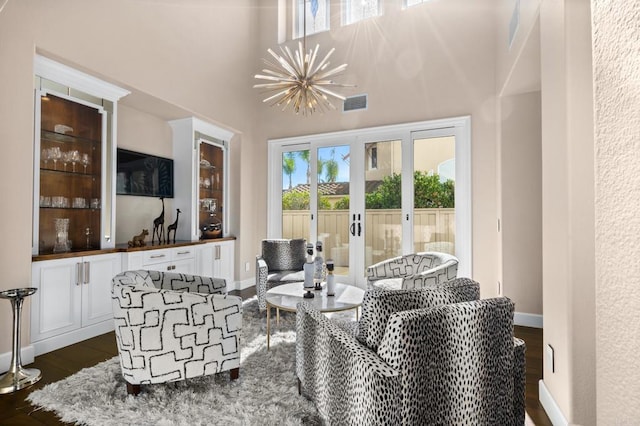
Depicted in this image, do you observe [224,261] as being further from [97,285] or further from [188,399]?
[188,399]

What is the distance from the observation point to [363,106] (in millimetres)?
4875

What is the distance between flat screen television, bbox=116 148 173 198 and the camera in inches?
156

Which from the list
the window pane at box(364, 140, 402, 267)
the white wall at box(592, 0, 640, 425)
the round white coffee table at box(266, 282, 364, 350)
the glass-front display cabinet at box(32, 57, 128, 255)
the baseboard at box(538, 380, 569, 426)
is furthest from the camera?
the window pane at box(364, 140, 402, 267)

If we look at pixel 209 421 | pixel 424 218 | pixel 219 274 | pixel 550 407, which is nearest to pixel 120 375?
pixel 209 421

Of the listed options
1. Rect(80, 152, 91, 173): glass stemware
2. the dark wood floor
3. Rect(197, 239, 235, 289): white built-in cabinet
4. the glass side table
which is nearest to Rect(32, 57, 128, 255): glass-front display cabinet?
Rect(80, 152, 91, 173): glass stemware

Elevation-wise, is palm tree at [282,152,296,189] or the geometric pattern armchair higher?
palm tree at [282,152,296,189]

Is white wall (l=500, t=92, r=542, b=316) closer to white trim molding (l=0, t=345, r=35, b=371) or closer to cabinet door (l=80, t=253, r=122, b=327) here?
cabinet door (l=80, t=253, r=122, b=327)

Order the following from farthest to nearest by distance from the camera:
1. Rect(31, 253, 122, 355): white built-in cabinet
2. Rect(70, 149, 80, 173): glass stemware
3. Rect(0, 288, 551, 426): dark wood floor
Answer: Rect(70, 149, 80, 173): glass stemware
Rect(31, 253, 122, 355): white built-in cabinet
Rect(0, 288, 551, 426): dark wood floor

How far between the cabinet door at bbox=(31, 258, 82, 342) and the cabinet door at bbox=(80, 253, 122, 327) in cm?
6

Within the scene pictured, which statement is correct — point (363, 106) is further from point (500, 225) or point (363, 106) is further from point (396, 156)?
point (500, 225)

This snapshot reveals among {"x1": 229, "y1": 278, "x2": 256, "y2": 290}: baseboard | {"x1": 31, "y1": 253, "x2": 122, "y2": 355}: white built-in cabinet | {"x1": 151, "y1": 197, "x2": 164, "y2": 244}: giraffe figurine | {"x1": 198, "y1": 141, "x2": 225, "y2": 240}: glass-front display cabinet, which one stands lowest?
{"x1": 229, "y1": 278, "x2": 256, "y2": 290}: baseboard

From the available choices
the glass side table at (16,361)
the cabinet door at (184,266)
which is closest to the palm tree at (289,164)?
the cabinet door at (184,266)

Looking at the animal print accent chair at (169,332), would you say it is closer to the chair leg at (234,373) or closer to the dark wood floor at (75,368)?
the chair leg at (234,373)

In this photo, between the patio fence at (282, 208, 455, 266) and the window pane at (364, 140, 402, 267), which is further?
the window pane at (364, 140, 402, 267)
